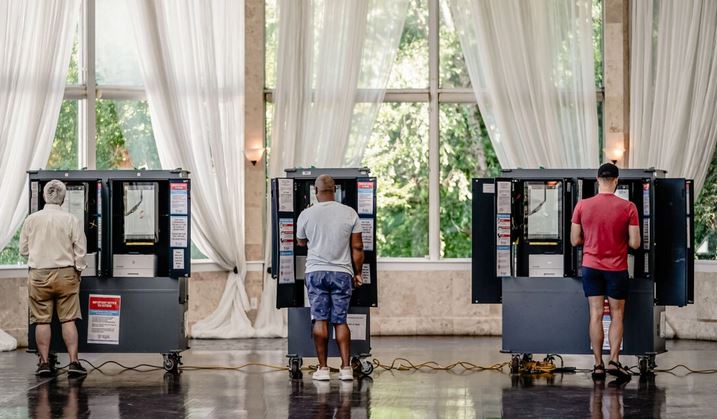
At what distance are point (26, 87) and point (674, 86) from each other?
6.92 meters

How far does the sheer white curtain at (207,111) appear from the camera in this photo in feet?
42.9

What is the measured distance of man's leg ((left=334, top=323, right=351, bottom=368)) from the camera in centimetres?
892

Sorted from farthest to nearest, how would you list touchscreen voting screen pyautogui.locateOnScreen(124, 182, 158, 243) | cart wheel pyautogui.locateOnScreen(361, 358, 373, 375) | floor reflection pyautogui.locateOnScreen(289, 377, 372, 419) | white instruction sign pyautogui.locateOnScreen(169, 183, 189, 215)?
touchscreen voting screen pyautogui.locateOnScreen(124, 182, 158, 243) < white instruction sign pyautogui.locateOnScreen(169, 183, 189, 215) < cart wheel pyautogui.locateOnScreen(361, 358, 373, 375) < floor reflection pyautogui.locateOnScreen(289, 377, 372, 419)

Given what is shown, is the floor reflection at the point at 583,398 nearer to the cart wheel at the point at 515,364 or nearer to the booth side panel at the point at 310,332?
the cart wheel at the point at 515,364

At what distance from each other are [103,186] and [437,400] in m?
3.44

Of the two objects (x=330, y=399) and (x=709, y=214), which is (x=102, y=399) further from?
(x=709, y=214)

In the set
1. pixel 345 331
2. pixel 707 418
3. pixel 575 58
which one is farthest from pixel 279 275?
pixel 575 58

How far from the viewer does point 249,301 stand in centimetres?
1336

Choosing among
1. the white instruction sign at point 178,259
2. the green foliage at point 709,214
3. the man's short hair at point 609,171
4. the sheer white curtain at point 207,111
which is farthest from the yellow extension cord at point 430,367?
the green foliage at point 709,214

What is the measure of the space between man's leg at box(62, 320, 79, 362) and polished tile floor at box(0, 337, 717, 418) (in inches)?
9.5

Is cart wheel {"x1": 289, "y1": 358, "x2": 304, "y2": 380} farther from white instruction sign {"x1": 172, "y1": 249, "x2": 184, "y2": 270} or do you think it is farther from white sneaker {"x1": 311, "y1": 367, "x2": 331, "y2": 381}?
white instruction sign {"x1": 172, "y1": 249, "x2": 184, "y2": 270}

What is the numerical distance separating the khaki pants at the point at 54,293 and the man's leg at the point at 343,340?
2.12 meters

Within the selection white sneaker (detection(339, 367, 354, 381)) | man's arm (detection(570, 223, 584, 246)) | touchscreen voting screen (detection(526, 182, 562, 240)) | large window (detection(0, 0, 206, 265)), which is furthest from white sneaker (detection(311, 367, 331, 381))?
large window (detection(0, 0, 206, 265))

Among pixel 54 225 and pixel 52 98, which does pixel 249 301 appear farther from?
pixel 54 225
